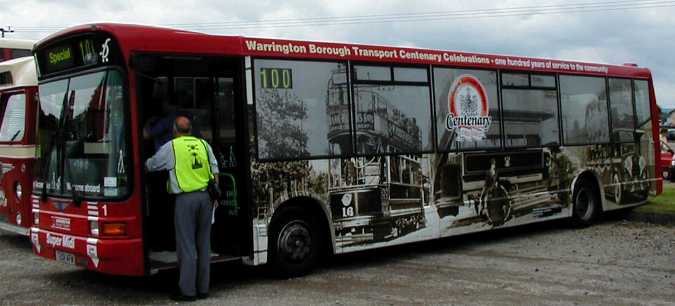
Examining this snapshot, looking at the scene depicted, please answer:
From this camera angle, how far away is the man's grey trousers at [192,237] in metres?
7.66

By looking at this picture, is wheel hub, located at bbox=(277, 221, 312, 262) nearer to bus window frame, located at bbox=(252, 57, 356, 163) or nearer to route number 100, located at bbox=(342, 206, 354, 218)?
route number 100, located at bbox=(342, 206, 354, 218)

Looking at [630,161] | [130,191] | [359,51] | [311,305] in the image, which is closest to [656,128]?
[630,161]

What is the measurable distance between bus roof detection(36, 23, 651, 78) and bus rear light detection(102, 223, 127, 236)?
162cm

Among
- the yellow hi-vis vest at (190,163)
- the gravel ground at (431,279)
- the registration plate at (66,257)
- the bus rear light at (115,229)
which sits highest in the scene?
the yellow hi-vis vest at (190,163)

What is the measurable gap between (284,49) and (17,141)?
4.73 m

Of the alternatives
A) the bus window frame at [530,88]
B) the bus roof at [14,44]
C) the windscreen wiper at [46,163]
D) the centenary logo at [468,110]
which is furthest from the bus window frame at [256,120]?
the bus roof at [14,44]

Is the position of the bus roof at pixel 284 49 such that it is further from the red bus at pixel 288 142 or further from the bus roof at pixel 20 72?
the bus roof at pixel 20 72

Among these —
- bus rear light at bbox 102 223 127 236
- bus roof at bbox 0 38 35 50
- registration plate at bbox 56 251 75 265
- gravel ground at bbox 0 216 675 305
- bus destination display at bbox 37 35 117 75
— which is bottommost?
gravel ground at bbox 0 216 675 305

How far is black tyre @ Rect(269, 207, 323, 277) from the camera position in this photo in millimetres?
8695

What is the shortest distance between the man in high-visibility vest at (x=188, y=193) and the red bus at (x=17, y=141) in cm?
404

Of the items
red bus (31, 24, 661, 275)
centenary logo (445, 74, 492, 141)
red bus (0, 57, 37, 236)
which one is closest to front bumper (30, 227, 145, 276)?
red bus (31, 24, 661, 275)

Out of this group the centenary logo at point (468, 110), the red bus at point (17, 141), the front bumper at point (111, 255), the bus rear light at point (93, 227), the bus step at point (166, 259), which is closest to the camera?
the front bumper at point (111, 255)

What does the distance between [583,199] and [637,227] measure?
1.05 m

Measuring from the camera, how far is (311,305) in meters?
7.43
